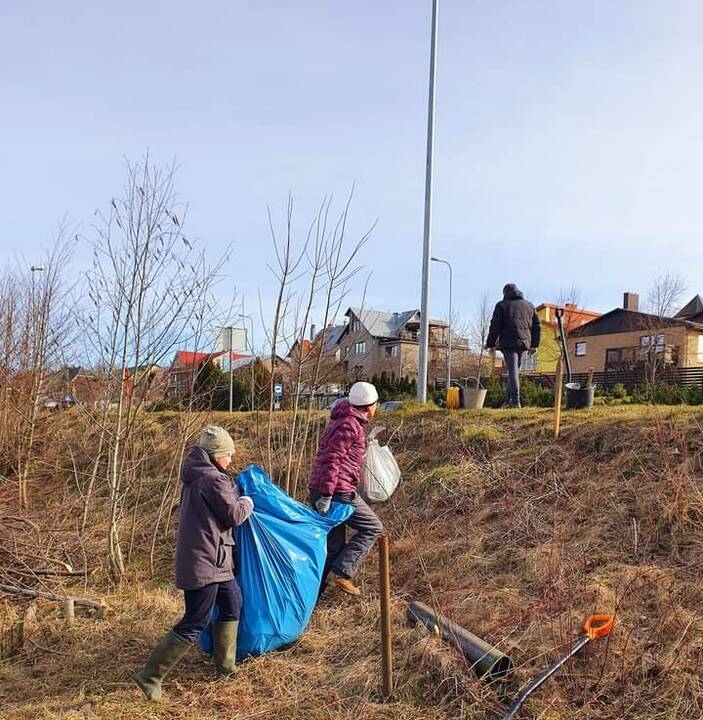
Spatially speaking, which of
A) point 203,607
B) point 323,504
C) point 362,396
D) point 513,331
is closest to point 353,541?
point 323,504

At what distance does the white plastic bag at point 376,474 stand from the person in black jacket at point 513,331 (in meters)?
3.31

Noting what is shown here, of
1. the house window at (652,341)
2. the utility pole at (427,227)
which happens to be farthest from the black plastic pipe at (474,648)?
the house window at (652,341)

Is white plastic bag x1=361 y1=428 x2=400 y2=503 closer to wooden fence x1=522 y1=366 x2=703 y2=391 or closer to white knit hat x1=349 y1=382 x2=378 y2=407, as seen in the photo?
white knit hat x1=349 y1=382 x2=378 y2=407

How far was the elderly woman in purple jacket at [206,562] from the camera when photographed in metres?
3.24

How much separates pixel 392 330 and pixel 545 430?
41.0 m

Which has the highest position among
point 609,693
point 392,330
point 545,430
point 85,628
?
point 392,330

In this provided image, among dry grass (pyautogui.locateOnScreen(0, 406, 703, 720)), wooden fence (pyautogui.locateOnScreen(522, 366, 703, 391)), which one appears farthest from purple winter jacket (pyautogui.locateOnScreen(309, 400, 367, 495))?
wooden fence (pyautogui.locateOnScreen(522, 366, 703, 391))

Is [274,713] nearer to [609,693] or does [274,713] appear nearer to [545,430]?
[609,693]

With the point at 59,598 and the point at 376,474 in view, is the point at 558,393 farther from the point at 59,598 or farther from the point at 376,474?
the point at 59,598

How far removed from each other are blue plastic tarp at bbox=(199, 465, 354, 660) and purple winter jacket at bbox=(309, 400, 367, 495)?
1.25 ft

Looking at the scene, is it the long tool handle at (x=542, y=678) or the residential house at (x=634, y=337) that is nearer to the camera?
the long tool handle at (x=542, y=678)

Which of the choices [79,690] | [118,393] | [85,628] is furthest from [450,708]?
[118,393]

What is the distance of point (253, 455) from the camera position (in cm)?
792

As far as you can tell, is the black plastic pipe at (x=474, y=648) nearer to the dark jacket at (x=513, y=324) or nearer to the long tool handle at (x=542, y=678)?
the long tool handle at (x=542, y=678)
